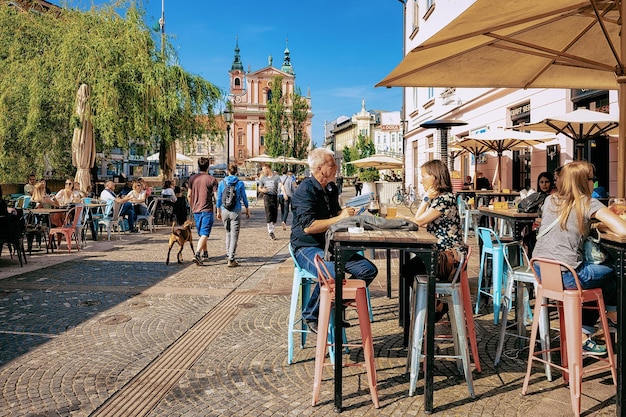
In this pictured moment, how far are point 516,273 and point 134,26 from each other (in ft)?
57.1

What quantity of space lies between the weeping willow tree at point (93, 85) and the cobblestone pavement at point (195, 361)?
10418mm

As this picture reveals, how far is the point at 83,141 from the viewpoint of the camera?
1599 centimetres

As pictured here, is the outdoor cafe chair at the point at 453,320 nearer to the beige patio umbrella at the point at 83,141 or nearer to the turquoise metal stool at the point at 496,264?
the turquoise metal stool at the point at 496,264

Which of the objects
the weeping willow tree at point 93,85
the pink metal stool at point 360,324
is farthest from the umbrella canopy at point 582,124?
the weeping willow tree at point 93,85

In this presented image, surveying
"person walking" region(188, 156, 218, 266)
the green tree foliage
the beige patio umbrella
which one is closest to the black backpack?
"person walking" region(188, 156, 218, 266)

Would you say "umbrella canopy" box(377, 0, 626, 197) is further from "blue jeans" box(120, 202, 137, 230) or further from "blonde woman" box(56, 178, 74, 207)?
"blue jeans" box(120, 202, 137, 230)

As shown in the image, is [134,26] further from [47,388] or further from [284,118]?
[284,118]

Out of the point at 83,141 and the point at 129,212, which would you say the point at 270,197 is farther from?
the point at 83,141

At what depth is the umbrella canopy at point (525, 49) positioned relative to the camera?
4414 millimetres

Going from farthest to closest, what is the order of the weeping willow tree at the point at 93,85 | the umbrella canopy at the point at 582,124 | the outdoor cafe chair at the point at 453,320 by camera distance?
the weeping willow tree at the point at 93,85
the umbrella canopy at the point at 582,124
the outdoor cafe chair at the point at 453,320

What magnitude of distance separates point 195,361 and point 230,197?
4972mm

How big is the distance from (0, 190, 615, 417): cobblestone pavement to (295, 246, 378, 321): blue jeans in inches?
16.0

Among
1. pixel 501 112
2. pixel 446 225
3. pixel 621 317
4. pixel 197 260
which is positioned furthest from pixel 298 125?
pixel 621 317

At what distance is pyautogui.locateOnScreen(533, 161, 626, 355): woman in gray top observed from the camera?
3686 mm
